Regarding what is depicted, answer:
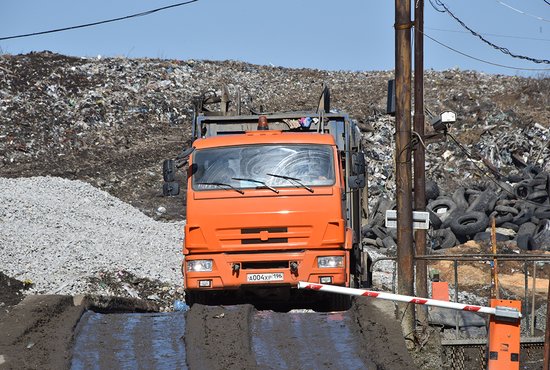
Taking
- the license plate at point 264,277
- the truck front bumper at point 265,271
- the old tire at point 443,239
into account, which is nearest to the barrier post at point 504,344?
the truck front bumper at point 265,271

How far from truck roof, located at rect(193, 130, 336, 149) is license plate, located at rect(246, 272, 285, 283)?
5.92ft

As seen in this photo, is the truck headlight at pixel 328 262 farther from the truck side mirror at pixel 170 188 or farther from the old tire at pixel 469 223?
the old tire at pixel 469 223

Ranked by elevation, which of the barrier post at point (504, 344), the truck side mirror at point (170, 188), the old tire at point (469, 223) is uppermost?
the truck side mirror at point (170, 188)

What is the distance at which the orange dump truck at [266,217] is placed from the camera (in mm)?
12539

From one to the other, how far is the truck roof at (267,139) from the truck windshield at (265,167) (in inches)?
2.7

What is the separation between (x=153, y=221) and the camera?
26.6 metres

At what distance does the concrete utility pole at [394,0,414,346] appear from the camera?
532 inches

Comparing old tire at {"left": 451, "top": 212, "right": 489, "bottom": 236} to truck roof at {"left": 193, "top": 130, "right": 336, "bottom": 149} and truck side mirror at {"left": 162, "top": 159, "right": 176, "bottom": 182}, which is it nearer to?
truck roof at {"left": 193, "top": 130, "right": 336, "bottom": 149}

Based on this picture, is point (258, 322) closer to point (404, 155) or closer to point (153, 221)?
point (404, 155)

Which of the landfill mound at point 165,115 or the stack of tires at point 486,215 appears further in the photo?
the landfill mound at point 165,115

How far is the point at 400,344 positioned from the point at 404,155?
17.7 ft

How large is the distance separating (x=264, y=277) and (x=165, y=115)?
25.3 m

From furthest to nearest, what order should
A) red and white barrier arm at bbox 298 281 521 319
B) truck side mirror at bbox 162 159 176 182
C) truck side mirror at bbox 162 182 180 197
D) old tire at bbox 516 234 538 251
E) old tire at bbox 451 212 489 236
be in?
old tire at bbox 451 212 489 236 → old tire at bbox 516 234 538 251 → truck side mirror at bbox 162 182 180 197 → truck side mirror at bbox 162 159 176 182 → red and white barrier arm at bbox 298 281 521 319

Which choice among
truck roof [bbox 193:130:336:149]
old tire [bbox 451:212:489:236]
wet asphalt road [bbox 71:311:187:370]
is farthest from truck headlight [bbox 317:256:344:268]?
old tire [bbox 451:212:489:236]
